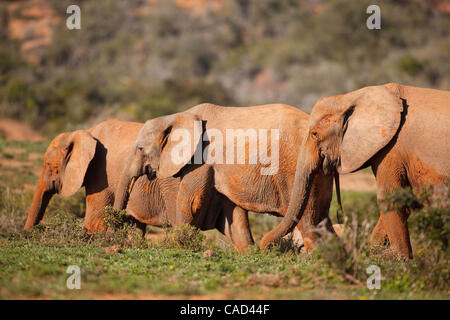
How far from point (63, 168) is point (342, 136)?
5310mm

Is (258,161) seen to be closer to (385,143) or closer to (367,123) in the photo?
(367,123)

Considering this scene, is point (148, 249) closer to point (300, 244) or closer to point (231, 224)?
point (231, 224)

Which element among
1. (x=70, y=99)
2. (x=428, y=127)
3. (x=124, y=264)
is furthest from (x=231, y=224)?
(x=70, y=99)

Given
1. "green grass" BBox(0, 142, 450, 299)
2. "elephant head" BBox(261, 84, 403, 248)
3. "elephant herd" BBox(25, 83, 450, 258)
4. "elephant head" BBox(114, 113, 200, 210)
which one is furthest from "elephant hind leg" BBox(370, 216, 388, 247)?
"elephant head" BBox(114, 113, 200, 210)

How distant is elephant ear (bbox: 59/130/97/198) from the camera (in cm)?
1145

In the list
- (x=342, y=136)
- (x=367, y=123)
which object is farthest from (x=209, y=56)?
(x=367, y=123)

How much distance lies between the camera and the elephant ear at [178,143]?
396 inches

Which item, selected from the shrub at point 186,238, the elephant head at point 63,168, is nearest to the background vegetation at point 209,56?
the elephant head at point 63,168

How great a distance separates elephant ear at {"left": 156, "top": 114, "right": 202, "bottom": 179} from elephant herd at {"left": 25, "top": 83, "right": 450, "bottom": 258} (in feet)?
0.06

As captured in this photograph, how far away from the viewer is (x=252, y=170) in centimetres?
964

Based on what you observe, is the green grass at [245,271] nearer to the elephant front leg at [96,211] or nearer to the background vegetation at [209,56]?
the elephant front leg at [96,211]

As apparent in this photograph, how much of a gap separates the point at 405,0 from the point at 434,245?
42.2 metres

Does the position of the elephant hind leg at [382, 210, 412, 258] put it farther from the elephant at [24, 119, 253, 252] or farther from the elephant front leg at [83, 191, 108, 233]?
the elephant front leg at [83, 191, 108, 233]

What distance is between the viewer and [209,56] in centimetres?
4566
